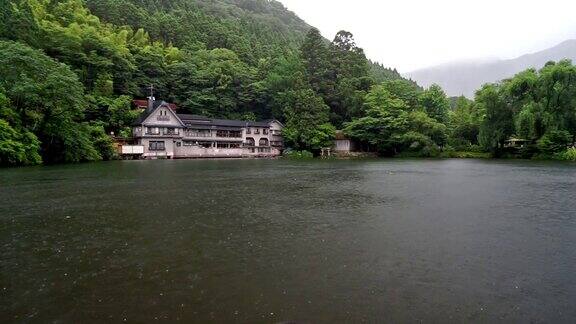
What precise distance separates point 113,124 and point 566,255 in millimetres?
53070

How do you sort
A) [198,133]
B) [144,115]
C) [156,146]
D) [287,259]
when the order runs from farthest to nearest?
[198,133], [156,146], [144,115], [287,259]

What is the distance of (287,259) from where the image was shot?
842cm

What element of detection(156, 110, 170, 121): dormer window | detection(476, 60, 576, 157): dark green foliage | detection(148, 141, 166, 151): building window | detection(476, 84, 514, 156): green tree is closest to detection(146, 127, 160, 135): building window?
detection(148, 141, 166, 151): building window

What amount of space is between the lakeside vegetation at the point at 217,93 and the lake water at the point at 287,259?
956 inches

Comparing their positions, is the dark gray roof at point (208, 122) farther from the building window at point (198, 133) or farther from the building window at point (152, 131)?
the building window at point (152, 131)

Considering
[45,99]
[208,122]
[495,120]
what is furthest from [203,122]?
[495,120]

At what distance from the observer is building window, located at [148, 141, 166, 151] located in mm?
53778

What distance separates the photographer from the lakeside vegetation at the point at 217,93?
3688 cm

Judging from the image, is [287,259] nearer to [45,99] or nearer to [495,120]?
[45,99]

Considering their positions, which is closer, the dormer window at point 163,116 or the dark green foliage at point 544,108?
the dark green foliage at point 544,108

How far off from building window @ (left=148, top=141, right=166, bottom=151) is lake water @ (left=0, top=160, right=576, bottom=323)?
125 ft

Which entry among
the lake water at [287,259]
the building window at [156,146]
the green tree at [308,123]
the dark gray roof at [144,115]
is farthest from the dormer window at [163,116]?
the lake water at [287,259]

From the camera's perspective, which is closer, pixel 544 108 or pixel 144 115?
pixel 544 108

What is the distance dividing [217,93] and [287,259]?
62641 mm
